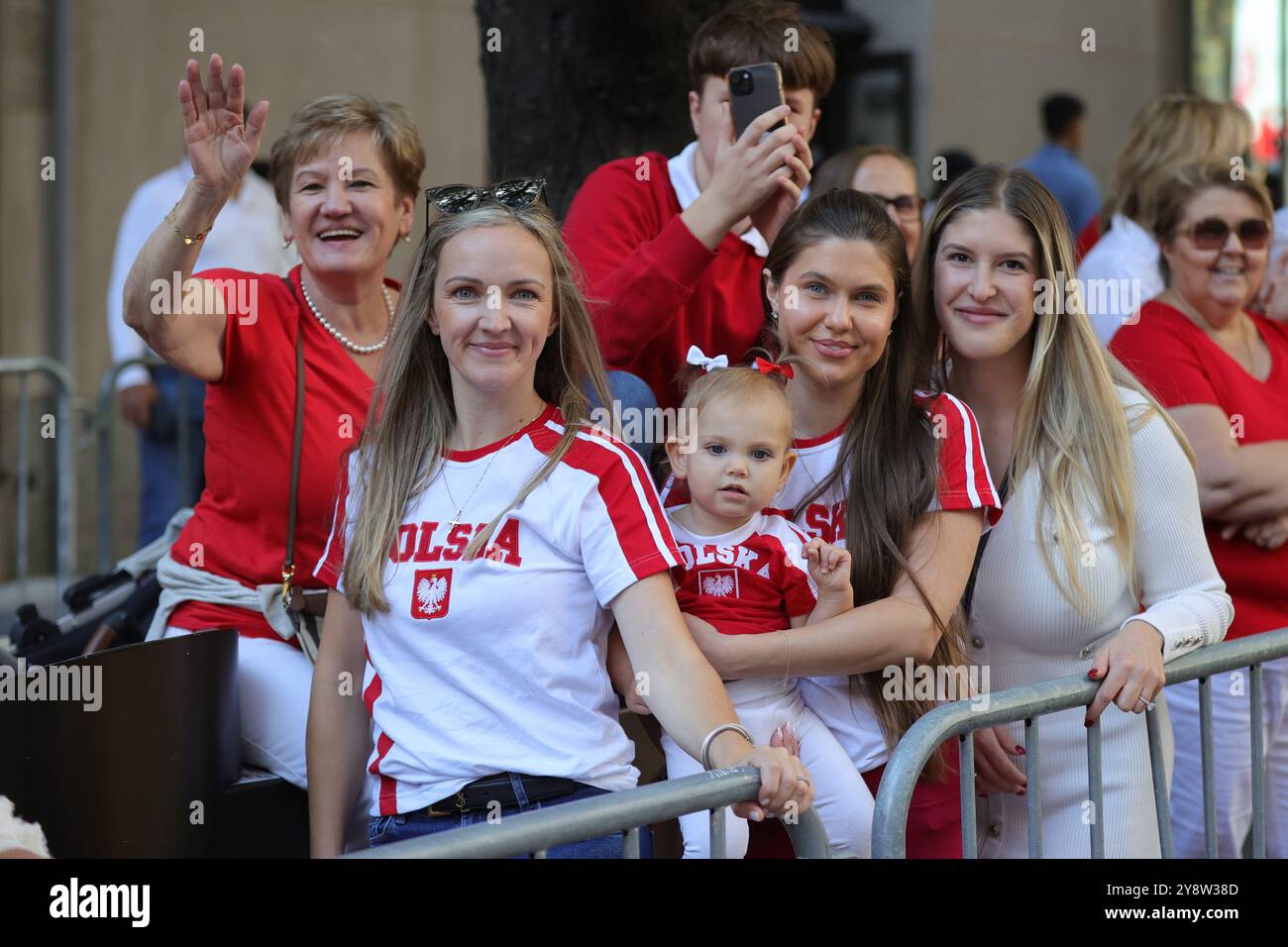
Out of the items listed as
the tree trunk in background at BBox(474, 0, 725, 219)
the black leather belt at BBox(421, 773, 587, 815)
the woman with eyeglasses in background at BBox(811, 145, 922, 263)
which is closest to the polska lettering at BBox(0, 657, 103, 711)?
the black leather belt at BBox(421, 773, 587, 815)

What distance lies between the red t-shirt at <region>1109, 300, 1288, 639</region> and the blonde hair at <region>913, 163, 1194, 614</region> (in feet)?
2.70

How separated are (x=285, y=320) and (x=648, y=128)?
167 centimetres

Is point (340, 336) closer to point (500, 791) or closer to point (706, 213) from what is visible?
point (706, 213)

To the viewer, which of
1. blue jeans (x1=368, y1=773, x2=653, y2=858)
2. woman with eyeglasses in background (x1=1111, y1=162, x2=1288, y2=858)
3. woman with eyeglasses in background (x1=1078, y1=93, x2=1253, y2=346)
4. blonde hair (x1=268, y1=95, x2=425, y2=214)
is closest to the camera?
blue jeans (x1=368, y1=773, x2=653, y2=858)

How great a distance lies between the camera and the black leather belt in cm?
284

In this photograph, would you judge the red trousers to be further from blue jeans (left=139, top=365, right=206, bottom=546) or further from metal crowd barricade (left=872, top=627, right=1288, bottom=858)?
blue jeans (left=139, top=365, right=206, bottom=546)

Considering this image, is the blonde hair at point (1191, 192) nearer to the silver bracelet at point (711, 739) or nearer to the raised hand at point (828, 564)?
the raised hand at point (828, 564)

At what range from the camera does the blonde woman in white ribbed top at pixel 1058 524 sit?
135 inches

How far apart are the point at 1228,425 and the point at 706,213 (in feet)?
5.73

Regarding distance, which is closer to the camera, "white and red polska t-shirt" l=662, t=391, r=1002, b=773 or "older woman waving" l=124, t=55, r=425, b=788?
"white and red polska t-shirt" l=662, t=391, r=1002, b=773

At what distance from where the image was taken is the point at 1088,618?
3.44m
